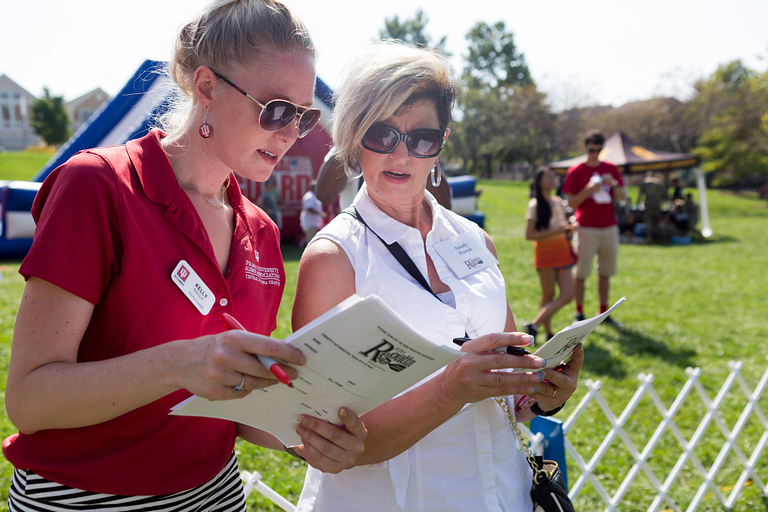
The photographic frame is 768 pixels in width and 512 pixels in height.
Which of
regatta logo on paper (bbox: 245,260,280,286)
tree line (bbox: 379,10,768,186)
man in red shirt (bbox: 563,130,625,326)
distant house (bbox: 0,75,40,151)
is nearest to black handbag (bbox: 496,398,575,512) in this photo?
regatta logo on paper (bbox: 245,260,280,286)

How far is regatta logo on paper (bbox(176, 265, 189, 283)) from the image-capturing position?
4.03ft

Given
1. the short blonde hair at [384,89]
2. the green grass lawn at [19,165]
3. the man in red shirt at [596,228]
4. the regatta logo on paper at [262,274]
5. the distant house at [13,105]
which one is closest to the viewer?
the regatta logo on paper at [262,274]

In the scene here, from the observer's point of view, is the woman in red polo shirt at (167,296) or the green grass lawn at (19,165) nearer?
the woman in red polo shirt at (167,296)

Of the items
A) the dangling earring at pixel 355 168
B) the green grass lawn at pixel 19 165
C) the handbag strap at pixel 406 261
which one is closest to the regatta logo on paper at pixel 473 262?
the handbag strap at pixel 406 261

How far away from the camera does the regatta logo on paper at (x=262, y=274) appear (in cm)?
148

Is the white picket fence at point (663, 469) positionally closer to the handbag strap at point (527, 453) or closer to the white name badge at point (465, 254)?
the handbag strap at point (527, 453)

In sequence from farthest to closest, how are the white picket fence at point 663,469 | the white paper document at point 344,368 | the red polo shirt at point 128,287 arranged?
the white picket fence at point 663,469
the red polo shirt at point 128,287
the white paper document at point 344,368

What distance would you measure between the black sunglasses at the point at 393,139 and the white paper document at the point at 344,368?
87 centimetres

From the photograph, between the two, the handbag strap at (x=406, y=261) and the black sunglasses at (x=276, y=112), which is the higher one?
the black sunglasses at (x=276, y=112)

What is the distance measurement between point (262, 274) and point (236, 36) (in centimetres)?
66

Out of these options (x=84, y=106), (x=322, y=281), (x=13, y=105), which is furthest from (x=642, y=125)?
(x=13, y=105)

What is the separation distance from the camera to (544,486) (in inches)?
64.4

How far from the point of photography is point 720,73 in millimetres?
40938

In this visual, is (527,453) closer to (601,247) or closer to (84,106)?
(601,247)
